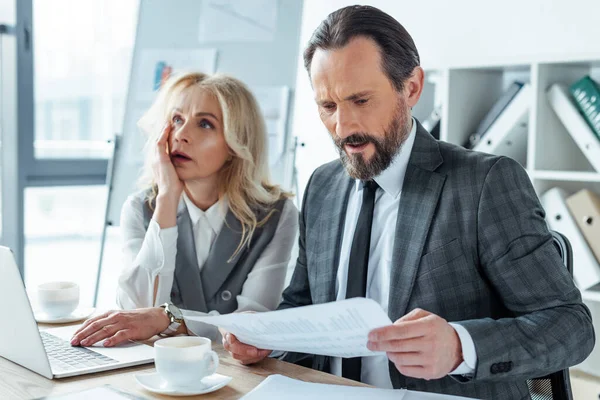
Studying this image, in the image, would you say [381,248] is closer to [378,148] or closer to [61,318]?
[378,148]

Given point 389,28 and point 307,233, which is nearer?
point 389,28

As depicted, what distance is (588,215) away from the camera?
246 cm

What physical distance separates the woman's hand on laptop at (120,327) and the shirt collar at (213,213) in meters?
0.49

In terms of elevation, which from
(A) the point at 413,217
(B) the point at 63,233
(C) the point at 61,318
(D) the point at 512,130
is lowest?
(B) the point at 63,233

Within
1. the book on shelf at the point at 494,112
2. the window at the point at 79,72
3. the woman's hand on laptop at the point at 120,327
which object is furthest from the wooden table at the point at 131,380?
the window at the point at 79,72

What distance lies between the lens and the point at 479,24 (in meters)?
3.21

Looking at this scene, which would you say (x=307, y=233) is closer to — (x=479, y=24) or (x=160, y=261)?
(x=160, y=261)

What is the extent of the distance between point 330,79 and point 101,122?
2.74m

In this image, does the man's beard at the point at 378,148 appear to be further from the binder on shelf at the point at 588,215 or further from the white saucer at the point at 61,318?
the binder on shelf at the point at 588,215

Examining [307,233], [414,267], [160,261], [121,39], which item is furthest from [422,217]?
[121,39]

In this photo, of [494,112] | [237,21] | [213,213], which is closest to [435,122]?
[494,112]

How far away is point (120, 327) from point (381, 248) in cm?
57

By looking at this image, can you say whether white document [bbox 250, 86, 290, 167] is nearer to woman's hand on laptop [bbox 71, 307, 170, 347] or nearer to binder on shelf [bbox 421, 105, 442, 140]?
binder on shelf [bbox 421, 105, 442, 140]

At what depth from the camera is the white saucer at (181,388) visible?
44.6 inches
